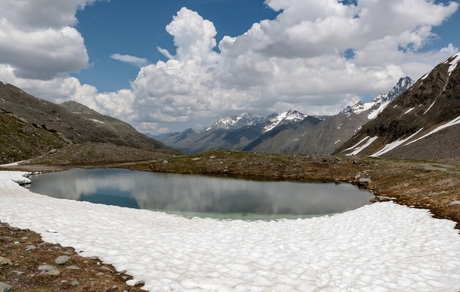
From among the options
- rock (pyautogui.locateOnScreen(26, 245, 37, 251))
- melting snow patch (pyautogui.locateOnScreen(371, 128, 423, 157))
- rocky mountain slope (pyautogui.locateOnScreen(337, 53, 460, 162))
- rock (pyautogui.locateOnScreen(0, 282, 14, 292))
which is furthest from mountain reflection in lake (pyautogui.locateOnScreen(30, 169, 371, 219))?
melting snow patch (pyautogui.locateOnScreen(371, 128, 423, 157))

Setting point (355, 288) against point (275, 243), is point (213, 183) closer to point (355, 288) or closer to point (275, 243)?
point (275, 243)

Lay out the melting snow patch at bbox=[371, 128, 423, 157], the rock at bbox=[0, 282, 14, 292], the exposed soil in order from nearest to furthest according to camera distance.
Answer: the rock at bbox=[0, 282, 14, 292]
the exposed soil
the melting snow patch at bbox=[371, 128, 423, 157]

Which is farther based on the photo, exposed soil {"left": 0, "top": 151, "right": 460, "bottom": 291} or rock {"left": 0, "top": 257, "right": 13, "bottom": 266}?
rock {"left": 0, "top": 257, "right": 13, "bottom": 266}

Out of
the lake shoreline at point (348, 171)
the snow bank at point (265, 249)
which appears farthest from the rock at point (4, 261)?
the lake shoreline at point (348, 171)

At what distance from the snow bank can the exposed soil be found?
4.84 ft

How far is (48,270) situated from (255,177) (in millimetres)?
67453

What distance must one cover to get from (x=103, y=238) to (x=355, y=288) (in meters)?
15.2

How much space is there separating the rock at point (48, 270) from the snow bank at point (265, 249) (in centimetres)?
300

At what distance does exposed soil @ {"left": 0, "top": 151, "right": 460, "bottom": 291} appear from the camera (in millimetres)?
13391

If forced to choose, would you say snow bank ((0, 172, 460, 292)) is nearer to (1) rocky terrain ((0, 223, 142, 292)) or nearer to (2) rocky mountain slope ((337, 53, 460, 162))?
(1) rocky terrain ((0, 223, 142, 292))

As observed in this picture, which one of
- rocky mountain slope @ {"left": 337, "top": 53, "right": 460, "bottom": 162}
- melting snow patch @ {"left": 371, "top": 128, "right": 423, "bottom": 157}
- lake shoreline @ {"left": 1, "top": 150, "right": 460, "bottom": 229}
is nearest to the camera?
lake shoreline @ {"left": 1, "top": 150, "right": 460, "bottom": 229}

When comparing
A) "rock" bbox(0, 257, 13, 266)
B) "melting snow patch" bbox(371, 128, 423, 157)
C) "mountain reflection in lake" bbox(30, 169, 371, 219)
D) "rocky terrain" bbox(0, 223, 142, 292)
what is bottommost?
Result: "mountain reflection in lake" bbox(30, 169, 371, 219)

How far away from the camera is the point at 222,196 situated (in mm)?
51000

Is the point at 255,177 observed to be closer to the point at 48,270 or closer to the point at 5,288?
the point at 48,270
